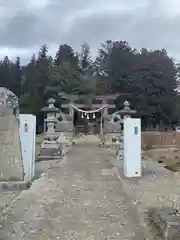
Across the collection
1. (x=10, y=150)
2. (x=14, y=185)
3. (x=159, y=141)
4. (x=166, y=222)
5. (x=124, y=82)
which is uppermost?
(x=124, y=82)

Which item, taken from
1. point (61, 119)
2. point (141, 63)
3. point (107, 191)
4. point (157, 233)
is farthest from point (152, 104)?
point (157, 233)

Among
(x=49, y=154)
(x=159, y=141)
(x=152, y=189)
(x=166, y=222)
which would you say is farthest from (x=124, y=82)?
(x=166, y=222)

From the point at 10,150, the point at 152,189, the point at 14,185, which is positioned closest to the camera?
the point at 10,150

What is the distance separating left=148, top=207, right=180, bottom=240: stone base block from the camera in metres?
4.05

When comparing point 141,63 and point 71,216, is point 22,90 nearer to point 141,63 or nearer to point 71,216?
point 141,63

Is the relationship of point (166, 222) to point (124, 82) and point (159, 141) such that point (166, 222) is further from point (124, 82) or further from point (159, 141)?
point (124, 82)

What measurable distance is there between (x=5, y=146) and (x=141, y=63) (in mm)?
41324

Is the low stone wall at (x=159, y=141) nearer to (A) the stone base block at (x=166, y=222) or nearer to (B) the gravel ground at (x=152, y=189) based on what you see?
(B) the gravel ground at (x=152, y=189)

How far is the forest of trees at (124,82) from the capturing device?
149 feet

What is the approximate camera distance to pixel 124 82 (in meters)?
47.5

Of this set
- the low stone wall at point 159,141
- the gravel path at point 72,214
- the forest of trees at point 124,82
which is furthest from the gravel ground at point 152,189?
the forest of trees at point 124,82

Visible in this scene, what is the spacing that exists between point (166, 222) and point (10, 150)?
4256mm

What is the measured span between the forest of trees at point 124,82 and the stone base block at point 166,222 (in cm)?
3893

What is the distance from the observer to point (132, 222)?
543cm
